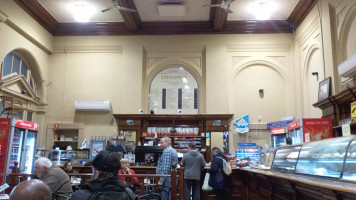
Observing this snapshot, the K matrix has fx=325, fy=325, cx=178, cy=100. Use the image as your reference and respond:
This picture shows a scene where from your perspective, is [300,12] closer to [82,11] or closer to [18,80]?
[82,11]

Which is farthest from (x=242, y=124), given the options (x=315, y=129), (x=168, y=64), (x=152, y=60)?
(x=152, y=60)

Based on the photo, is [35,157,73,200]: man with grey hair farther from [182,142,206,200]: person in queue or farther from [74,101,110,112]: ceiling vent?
[74,101,110,112]: ceiling vent

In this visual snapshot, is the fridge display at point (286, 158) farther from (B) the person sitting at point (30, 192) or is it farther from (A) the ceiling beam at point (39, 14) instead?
(A) the ceiling beam at point (39, 14)

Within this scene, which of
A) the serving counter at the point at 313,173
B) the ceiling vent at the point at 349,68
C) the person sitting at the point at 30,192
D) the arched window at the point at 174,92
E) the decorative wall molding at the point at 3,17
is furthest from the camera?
the arched window at the point at 174,92

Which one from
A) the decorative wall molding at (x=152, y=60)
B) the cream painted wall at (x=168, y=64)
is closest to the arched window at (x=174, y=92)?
the cream painted wall at (x=168, y=64)

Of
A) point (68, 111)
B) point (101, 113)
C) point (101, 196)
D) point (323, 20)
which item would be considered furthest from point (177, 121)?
point (101, 196)

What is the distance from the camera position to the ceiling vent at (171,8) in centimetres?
991

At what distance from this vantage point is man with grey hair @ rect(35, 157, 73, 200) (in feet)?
13.3

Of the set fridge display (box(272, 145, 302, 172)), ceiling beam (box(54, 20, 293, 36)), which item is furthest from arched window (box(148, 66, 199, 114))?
fridge display (box(272, 145, 302, 172))

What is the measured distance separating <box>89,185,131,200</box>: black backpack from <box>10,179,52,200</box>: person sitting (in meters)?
0.50

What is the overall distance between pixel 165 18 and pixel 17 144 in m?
6.06

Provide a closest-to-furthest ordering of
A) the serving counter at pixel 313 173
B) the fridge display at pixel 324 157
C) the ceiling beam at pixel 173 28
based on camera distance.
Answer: the serving counter at pixel 313 173 → the fridge display at pixel 324 157 → the ceiling beam at pixel 173 28

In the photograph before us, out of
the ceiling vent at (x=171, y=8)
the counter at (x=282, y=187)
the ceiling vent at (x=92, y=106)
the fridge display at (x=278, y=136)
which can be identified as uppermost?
the ceiling vent at (x=171, y=8)

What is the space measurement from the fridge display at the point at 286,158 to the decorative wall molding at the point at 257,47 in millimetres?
6441
